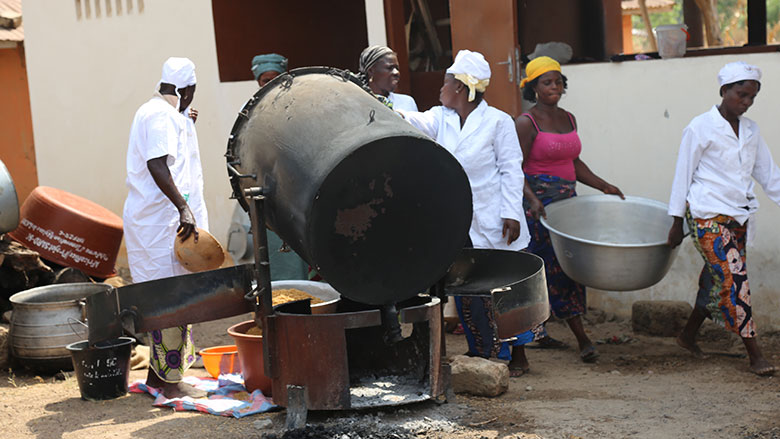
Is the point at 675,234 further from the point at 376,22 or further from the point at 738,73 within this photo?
the point at 376,22

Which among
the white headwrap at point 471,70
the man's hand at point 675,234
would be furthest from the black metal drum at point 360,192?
the man's hand at point 675,234

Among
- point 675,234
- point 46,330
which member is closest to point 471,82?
point 675,234

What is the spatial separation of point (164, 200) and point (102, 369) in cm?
95

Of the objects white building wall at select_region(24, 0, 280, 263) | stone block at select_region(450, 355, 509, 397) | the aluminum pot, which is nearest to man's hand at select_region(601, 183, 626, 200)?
stone block at select_region(450, 355, 509, 397)

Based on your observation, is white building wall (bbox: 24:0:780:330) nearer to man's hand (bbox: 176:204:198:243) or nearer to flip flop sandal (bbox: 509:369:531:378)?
flip flop sandal (bbox: 509:369:531:378)

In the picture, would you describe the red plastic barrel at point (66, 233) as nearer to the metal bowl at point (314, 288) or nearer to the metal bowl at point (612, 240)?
the metal bowl at point (314, 288)

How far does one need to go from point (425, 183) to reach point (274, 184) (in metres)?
0.63

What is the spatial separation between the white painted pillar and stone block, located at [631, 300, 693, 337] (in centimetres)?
283

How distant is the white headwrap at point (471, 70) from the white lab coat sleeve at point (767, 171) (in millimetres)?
1610

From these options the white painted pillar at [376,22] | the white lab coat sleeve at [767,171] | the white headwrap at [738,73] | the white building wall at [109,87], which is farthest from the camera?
the white building wall at [109,87]

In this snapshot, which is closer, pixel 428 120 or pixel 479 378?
pixel 479 378

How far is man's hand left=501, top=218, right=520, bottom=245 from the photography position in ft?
18.1

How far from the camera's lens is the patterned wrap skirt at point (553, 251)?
602 cm

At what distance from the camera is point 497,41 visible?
7031 mm
